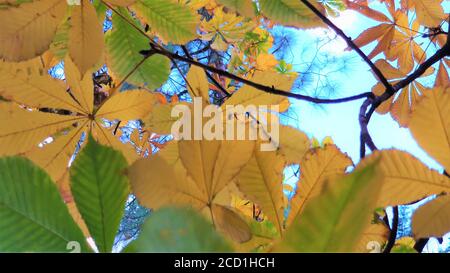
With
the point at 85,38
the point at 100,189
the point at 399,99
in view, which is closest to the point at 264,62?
the point at 399,99

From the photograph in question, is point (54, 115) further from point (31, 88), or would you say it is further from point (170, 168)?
point (170, 168)

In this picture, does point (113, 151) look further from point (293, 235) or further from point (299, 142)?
point (299, 142)

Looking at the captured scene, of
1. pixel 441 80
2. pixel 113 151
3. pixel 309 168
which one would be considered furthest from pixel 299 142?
pixel 441 80

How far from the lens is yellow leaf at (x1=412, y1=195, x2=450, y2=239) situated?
0.27 metres

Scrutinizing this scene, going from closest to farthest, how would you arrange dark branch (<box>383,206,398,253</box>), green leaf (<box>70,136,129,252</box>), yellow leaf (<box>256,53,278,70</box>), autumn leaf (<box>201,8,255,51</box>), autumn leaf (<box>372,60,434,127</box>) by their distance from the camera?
green leaf (<box>70,136,129,252</box>)
dark branch (<box>383,206,398,253</box>)
autumn leaf (<box>372,60,434,127</box>)
autumn leaf (<box>201,8,255,51</box>)
yellow leaf (<box>256,53,278,70</box>)

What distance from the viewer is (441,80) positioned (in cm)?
84

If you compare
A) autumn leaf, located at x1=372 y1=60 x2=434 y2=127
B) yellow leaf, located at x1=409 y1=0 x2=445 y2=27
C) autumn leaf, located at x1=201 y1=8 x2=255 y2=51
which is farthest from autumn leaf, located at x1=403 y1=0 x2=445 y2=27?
autumn leaf, located at x1=201 y1=8 x2=255 y2=51

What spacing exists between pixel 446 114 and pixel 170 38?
37 cm

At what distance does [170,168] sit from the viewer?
0.26 m

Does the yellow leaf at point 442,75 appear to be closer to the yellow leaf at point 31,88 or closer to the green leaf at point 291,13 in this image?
the green leaf at point 291,13

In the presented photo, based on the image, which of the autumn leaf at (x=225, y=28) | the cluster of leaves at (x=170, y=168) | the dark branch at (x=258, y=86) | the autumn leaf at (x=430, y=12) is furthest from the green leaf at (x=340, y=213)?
the autumn leaf at (x=225, y=28)

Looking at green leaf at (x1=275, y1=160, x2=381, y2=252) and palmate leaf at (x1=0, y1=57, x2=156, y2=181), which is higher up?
palmate leaf at (x1=0, y1=57, x2=156, y2=181)

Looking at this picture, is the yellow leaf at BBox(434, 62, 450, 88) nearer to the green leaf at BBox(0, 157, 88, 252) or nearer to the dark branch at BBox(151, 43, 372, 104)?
the dark branch at BBox(151, 43, 372, 104)

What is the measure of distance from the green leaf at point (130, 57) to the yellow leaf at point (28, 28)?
0.43ft
